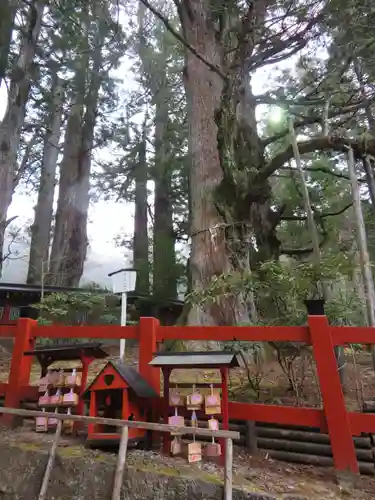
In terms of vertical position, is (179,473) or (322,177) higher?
(322,177)

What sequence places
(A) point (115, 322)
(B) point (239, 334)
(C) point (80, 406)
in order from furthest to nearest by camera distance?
(A) point (115, 322) < (C) point (80, 406) < (B) point (239, 334)

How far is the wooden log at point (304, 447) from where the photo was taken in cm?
291

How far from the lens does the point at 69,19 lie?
404 inches

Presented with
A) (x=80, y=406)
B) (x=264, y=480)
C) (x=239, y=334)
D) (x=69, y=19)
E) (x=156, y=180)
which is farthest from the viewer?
(x=156, y=180)

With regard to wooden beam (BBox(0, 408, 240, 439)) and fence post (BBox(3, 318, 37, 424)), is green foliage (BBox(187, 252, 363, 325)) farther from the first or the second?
fence post (BBox(3, 318, 37, 424))

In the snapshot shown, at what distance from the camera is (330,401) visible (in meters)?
2.98

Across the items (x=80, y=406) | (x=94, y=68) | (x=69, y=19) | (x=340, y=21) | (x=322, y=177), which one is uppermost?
(x=94, y=68)

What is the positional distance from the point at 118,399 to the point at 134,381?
392mm

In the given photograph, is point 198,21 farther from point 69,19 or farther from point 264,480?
point 264,480

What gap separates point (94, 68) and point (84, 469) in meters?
15.5

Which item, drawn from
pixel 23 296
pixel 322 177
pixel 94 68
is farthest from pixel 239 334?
pixel 94 68

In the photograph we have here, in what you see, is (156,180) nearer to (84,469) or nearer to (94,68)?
(94,68)

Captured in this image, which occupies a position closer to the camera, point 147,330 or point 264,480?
point 264,480

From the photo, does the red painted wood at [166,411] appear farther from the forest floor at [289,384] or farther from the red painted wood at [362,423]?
the red painted wood at [362,423]
